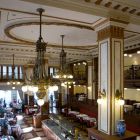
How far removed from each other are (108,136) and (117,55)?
2.47 m

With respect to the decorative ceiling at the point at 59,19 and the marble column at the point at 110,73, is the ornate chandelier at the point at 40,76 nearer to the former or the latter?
A: the decorative ceiling at the point at 59,19

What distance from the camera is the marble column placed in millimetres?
6203

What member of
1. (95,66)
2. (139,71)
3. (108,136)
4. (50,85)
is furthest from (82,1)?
(95,66)

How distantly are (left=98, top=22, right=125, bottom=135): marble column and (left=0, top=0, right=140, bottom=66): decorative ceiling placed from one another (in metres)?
0.49

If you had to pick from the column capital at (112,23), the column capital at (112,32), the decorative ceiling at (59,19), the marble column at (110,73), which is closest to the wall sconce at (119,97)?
the marble column at (110,73)

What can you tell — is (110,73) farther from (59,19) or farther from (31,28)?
(31,28)

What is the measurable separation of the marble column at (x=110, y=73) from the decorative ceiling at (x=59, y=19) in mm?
492

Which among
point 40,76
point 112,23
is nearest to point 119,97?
point 112,23

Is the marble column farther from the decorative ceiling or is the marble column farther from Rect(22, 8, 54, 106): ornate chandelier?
Rect(22, 8, 54, 106): ornate chandelier

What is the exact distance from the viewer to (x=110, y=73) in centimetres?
623

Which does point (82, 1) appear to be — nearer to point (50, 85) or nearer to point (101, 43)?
point (101, 43)

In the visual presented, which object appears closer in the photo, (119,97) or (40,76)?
(119,97)

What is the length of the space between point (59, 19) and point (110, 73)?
266cm

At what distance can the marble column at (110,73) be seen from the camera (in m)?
6.20
